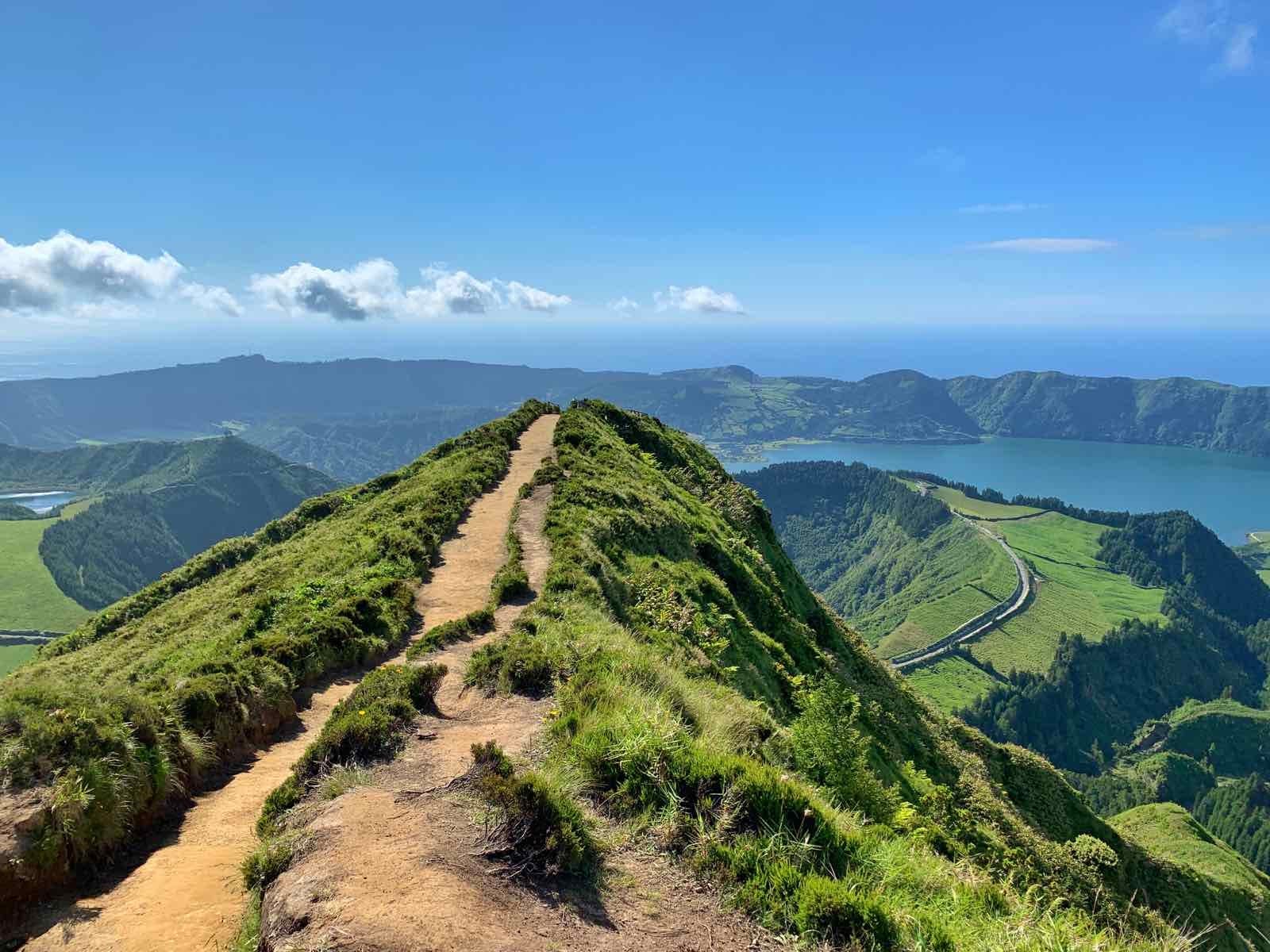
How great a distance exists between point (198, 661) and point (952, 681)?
198 meters

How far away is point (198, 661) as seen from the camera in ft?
50.8

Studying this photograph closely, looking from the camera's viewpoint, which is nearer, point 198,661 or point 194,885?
point 194,885

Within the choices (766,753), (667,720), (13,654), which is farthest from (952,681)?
(13,654)

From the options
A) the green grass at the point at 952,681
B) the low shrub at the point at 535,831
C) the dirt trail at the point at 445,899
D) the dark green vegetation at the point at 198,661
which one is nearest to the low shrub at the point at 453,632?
the dark green vegetation at the point at 198,661

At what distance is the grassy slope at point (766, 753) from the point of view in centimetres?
753

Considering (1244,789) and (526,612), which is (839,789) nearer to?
(526,612)

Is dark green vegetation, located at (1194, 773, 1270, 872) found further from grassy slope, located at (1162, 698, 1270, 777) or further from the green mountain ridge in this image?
the green mountain ridge

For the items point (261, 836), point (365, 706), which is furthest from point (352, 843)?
point (365, 706)

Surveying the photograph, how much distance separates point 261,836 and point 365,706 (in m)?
3.14

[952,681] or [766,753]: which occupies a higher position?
[766,753]

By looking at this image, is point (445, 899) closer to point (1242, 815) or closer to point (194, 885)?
point (194, 885)

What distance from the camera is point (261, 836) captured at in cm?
923

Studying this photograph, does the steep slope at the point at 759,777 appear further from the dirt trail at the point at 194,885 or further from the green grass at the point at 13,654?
the green grass at the point at 13,654

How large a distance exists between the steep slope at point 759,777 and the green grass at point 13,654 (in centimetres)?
18943
